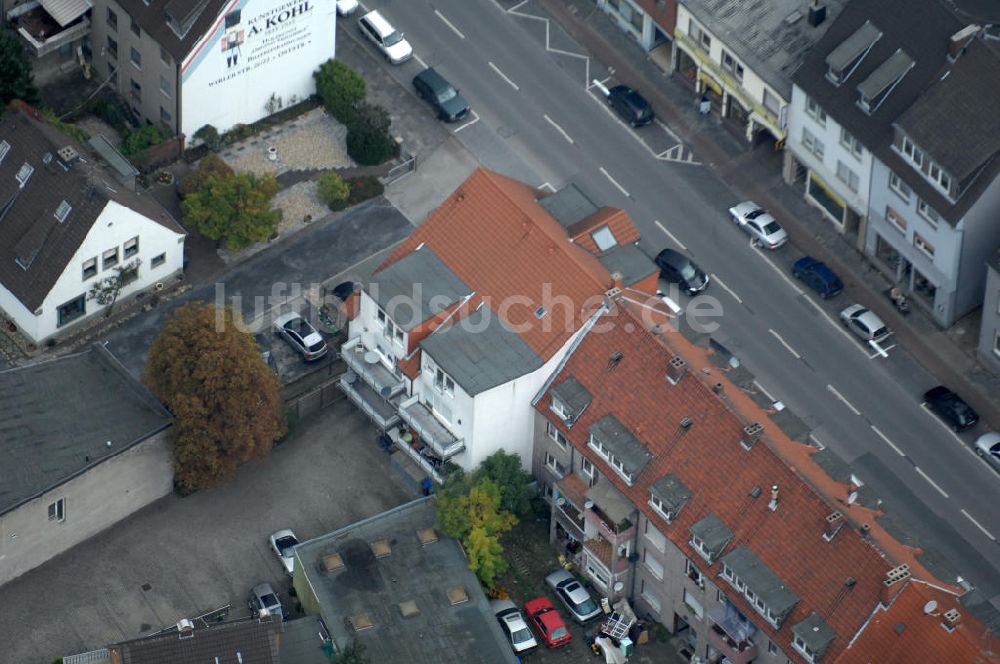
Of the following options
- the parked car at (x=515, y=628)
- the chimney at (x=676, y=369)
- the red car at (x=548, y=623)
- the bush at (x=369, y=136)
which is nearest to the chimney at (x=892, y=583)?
the chimney at (x=676, y=369)

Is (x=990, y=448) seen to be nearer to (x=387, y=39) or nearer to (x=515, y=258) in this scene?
(x=515, y=258)

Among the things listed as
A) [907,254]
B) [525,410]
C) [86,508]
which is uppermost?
[907,254]

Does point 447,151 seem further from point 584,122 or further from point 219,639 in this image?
point 219,639

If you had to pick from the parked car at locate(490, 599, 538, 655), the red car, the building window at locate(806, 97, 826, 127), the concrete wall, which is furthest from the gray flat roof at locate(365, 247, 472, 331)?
the building window at locate(806, 97, 826, 127)

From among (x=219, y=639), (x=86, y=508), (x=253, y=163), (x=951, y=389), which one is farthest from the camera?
(x=253, y=163)

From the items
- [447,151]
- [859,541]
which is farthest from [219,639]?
[447,151]

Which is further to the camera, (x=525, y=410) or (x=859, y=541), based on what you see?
(x=525, y=410)
